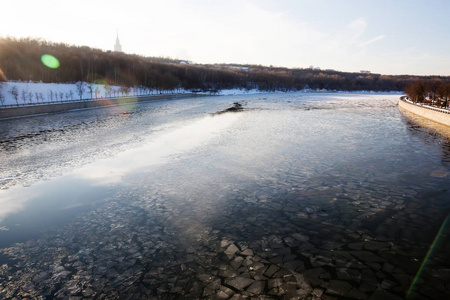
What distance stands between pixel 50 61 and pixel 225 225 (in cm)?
7389

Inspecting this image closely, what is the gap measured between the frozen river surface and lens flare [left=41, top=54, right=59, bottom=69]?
61.5 meters

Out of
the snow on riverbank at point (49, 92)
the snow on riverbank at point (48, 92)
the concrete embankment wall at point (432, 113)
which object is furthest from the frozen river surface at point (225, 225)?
the snow on riverbank at point (49, 92)

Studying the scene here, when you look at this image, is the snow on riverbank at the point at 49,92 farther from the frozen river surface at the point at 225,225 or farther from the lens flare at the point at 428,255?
the lens flare at the point at 428,255

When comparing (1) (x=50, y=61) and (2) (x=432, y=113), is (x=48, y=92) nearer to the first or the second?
(1) (x=50, y=61)

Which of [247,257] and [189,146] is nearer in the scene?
[247,257]

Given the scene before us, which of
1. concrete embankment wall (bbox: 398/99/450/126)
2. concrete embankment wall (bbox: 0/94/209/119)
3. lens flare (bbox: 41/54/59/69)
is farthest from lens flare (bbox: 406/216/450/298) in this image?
lens flare (bbox: 41/54/59/69)

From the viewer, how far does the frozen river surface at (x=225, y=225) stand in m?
4.97

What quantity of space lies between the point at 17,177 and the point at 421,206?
1305 centimetres

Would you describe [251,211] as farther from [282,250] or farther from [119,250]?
[119,250]

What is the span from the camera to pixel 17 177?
1077cm

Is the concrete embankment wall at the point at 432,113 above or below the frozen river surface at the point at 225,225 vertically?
above

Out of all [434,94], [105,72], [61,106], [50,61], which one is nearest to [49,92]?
[61,106]

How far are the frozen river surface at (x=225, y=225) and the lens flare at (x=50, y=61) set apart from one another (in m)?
61.5

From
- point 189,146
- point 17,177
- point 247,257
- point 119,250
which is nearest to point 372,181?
point 247,257
